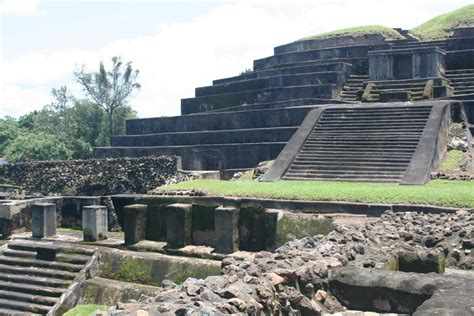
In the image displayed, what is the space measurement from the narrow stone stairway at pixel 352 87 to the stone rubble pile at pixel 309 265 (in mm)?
12146

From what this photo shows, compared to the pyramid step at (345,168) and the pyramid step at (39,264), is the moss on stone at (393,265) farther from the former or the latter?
the pyramid step at (39,264)

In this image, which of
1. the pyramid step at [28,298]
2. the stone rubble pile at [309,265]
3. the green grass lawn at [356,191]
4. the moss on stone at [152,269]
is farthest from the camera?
the pyramid step at [28,298]

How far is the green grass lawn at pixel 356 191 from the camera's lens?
929 cm

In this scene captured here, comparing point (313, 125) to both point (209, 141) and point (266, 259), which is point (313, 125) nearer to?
point (209, 141)

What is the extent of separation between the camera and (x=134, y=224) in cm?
1162

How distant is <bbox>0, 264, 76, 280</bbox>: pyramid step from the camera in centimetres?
1067

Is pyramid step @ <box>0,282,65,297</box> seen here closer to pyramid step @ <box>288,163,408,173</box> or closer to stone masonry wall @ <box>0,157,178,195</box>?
stone masonry wall @ <box>0,157,178,195</box>

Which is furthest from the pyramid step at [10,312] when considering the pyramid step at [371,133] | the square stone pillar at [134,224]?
the pyramid step at [371,133]

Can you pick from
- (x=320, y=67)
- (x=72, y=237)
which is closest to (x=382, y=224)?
(x=72, y=237)

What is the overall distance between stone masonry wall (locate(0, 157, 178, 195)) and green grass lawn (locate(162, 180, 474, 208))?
318cm

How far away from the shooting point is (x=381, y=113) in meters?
15.6

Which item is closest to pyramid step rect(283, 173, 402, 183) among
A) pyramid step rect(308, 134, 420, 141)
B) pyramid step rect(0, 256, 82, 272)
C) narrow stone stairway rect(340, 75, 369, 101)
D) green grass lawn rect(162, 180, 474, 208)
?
green grass lawn rect(162, 180, 474, 208)

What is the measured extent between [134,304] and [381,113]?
492 inches

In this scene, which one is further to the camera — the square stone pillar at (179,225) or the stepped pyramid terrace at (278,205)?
the square stone pillar at (179,225)
